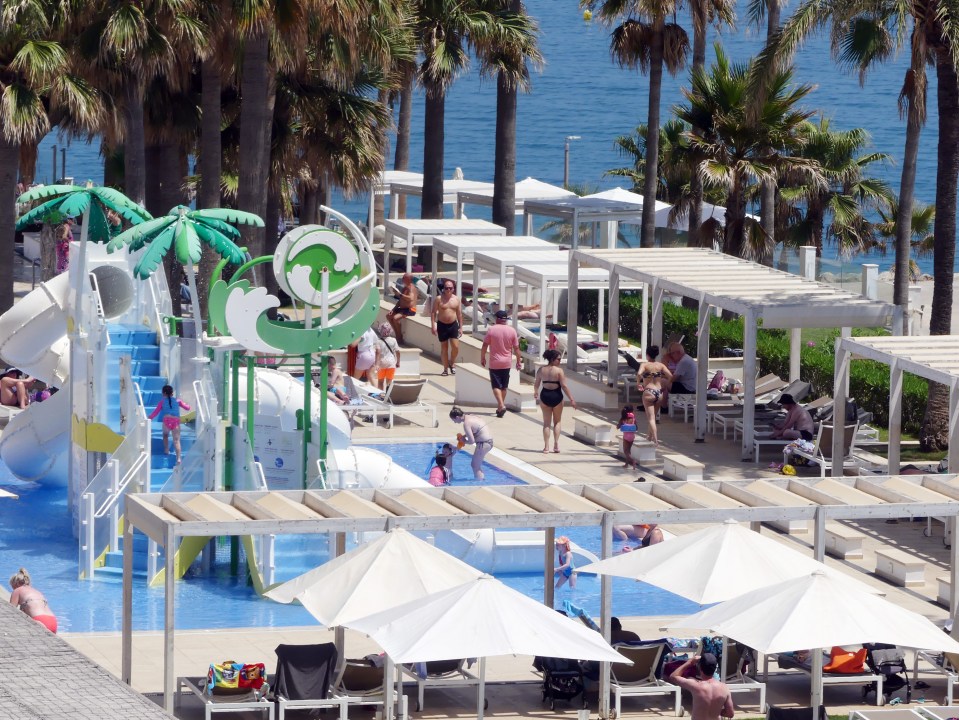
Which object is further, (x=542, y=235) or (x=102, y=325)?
(x=542, y=235)

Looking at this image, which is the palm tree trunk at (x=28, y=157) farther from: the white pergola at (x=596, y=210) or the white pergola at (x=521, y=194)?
the white pergola at (x=521, y=194)

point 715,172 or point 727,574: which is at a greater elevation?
point 715,172

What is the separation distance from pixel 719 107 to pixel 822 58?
159 meters

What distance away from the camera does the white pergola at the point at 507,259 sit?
96.2ft

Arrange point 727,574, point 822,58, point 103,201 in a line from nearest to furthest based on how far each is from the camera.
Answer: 1. point 727,574
2. point 103,201
3. point 822,58

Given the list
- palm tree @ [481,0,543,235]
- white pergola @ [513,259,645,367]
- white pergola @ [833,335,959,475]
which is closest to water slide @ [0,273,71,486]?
white pergola @ [513,259,645,367]

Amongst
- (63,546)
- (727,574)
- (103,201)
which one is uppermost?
(103,201)

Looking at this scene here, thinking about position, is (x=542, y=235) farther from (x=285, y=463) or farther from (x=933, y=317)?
(x=285, y=463)

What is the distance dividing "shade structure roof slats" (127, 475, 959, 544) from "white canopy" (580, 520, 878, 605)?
0.46 meters

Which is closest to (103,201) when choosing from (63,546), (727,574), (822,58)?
(63,546)

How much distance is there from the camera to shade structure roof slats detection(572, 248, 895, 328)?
23.5 meters

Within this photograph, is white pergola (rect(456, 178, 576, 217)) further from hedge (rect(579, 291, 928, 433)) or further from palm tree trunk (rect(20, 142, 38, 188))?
palm tree trunk (rect(20, 142, 38, 188))

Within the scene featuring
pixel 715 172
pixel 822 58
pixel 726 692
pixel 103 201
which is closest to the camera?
pixel 726 692

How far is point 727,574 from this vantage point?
13266 millimetres
